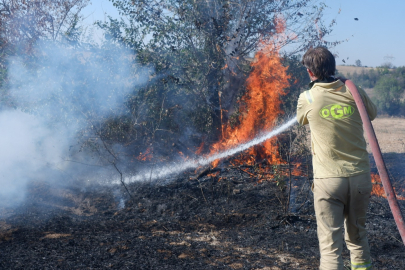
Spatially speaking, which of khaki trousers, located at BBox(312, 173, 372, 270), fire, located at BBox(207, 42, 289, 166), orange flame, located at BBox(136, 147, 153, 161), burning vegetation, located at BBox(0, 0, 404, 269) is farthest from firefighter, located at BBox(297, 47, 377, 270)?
orange flame, located at BBox(136, 147, 153, 161)

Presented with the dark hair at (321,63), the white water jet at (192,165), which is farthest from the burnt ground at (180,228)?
the dark hair at (321,63)

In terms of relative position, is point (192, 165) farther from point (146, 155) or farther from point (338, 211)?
point (338, 211)

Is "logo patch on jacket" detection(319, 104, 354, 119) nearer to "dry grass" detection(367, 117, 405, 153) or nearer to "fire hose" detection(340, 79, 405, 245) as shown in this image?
"fire hose" detection(340, 79, 405, 245)

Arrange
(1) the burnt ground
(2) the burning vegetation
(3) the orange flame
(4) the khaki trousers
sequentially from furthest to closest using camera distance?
1. (3) the orange flame
2. (2) the burning vegetation
3. (1) the burnt ground
4. (4) the khaki trousers

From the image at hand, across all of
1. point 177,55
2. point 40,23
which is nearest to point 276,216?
point 177,55

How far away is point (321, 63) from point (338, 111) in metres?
0.43

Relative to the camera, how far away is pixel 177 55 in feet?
30.5

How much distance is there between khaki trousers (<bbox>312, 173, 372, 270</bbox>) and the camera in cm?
277

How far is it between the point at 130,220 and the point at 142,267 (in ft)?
6.89

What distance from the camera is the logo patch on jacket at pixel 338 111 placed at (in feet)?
9.21

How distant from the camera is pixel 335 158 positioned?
2.81 metres

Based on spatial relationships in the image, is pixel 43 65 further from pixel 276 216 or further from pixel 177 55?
pixel 276 216

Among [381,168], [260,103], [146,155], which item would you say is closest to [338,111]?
[381,168]

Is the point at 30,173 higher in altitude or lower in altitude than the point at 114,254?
higher
